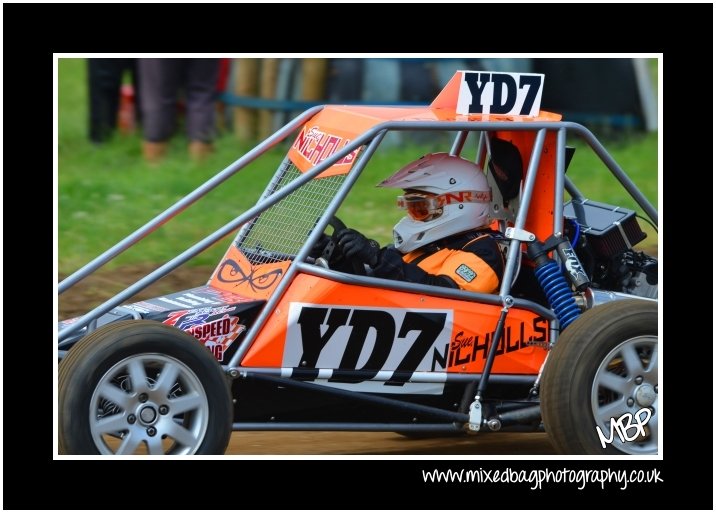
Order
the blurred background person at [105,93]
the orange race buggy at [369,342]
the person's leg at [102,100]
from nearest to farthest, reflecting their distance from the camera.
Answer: the orange race buggy at [369,342]
the blurred background person at [105,93]
the person's leg at [102,100]

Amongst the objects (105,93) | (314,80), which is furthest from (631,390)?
(105,93)

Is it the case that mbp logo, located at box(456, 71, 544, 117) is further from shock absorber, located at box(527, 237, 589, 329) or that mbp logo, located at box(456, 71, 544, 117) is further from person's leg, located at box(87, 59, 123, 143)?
person's leg, located at box(87, 59, 123, 143)

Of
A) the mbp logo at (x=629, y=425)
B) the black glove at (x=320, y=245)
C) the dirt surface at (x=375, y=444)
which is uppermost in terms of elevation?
the black glove at (x=320, y=245)

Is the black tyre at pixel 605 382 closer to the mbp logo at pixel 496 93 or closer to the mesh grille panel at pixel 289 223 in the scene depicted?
the mbp logo at pixel 496 93

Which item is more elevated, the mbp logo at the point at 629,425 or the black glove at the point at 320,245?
the black glove at the point at 320,245

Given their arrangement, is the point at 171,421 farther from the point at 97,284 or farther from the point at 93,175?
the point at 93,175

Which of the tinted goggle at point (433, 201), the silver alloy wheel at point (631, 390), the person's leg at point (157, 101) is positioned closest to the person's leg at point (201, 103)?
the person's leg at point (157, 101)

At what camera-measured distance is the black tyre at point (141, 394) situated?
5.30 metres

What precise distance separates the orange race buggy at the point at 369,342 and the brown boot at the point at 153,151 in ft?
16.4

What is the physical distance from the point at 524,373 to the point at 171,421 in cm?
172

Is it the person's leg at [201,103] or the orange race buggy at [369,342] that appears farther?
the person's leg at [201,103]

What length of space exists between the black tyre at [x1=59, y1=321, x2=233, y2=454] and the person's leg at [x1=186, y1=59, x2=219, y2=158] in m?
5.74

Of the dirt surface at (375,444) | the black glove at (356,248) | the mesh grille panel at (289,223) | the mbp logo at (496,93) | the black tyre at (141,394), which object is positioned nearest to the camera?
the black tyre at (141,394)

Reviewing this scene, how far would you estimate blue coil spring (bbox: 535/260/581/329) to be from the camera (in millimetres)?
6105
